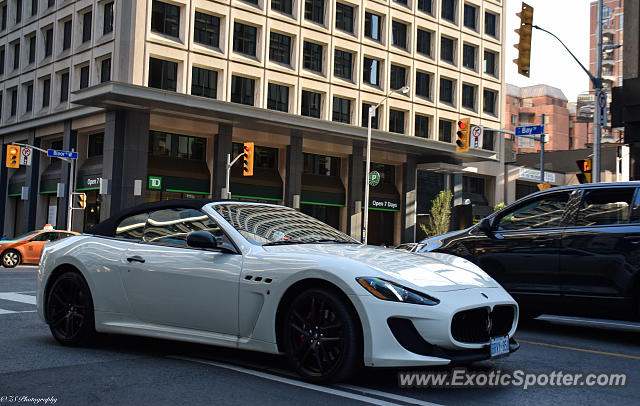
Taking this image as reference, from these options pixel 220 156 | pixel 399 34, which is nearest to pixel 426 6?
pixel 399 34

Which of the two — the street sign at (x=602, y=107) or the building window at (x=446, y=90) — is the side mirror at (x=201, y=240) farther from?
the building window at (x=446, y=90)

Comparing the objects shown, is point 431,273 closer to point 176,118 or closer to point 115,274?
point 115,274

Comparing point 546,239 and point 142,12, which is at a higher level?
point 142,12

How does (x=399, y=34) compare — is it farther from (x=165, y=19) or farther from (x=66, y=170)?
(x=66, y=170)

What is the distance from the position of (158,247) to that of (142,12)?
3030 cm

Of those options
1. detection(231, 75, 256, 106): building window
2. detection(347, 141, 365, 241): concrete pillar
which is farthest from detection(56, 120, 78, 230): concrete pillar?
detection(347, 141, 365, 241): concrete pillar

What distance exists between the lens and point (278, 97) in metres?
39.3

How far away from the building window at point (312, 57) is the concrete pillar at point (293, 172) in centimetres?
435

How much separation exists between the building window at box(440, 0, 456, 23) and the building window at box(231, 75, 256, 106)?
18.3m

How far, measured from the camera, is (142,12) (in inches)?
1331

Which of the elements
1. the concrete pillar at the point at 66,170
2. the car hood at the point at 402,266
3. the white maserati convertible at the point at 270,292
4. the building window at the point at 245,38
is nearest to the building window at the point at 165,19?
the building window at the point at 245,38

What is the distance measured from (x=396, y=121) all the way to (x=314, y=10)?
9.37 m

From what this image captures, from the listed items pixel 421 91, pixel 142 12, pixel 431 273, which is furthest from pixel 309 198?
pixel 431 273

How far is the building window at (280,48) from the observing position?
3909cm
